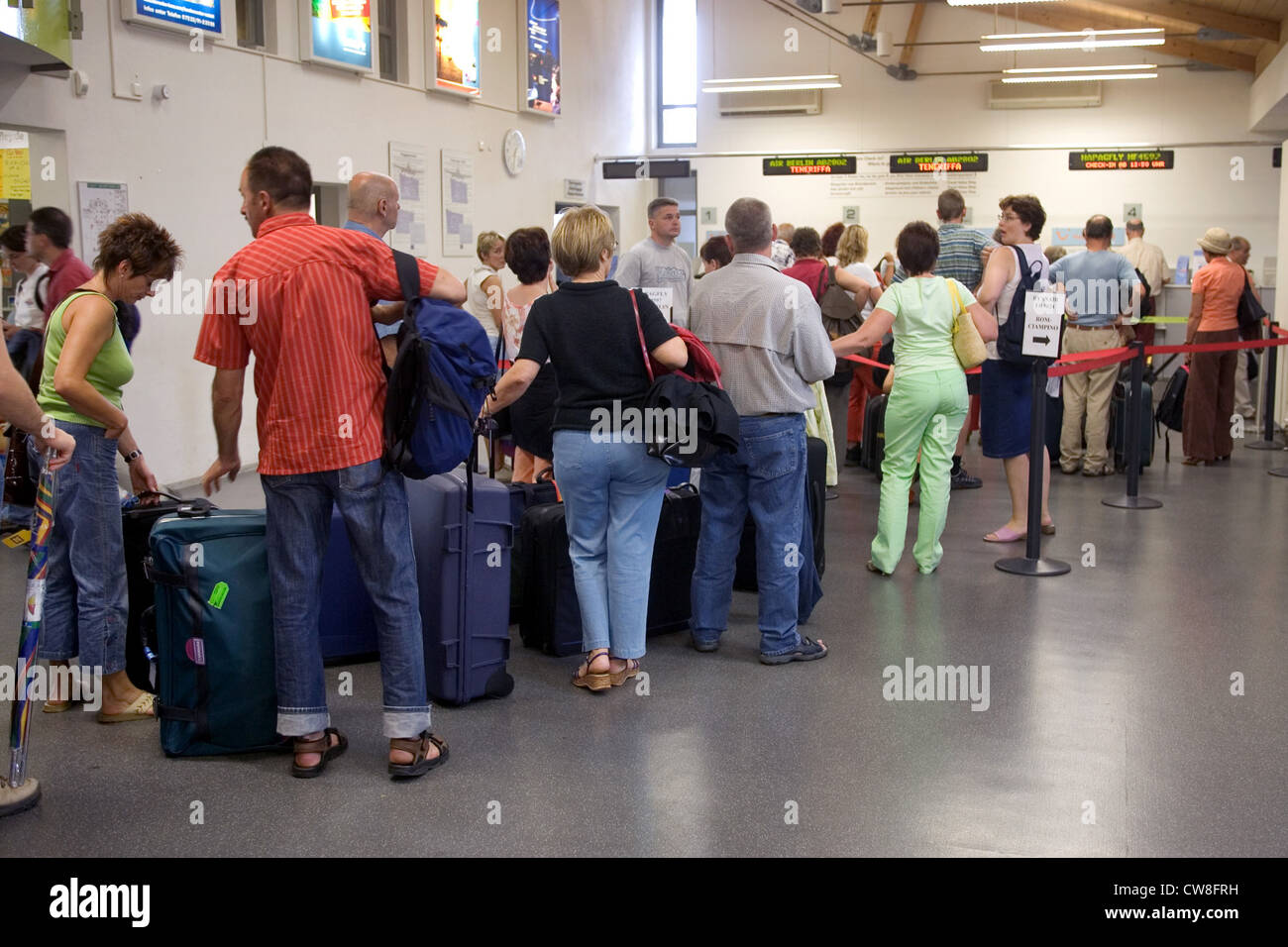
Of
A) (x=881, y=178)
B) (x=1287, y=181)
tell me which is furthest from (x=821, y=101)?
(x=1287, y=181)

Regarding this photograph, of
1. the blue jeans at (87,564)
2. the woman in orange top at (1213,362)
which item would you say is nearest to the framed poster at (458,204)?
the woman in orange top at (1213,362)

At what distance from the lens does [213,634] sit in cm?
340

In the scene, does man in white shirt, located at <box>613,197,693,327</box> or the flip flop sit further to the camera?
man in white shirt, located at <box>613,197,693,327</box>

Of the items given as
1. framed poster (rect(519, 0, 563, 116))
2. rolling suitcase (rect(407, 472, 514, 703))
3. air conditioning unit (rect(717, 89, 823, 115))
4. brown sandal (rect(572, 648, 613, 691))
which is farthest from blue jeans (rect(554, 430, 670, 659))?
air conditioning unit (rect(717, 89, 823, 115))

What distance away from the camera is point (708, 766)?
11.3 ft

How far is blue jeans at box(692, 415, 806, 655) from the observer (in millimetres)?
4332

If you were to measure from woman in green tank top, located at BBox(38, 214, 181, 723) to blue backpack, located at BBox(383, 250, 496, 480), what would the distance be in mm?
899

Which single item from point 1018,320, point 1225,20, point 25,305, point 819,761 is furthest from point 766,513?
point 1225,20

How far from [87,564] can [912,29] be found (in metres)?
14.5

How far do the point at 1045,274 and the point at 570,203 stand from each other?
921cm

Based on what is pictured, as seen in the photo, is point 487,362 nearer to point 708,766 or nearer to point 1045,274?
point 708,766

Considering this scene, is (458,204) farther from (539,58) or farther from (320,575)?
(320,575)

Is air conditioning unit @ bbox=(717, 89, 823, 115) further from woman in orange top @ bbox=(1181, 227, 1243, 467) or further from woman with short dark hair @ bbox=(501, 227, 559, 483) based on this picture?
woman with short dark hair @ bbox=(501, 227, 559, 483)

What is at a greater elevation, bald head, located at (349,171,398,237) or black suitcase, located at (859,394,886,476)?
bald head, located at (349,171,398,237)
